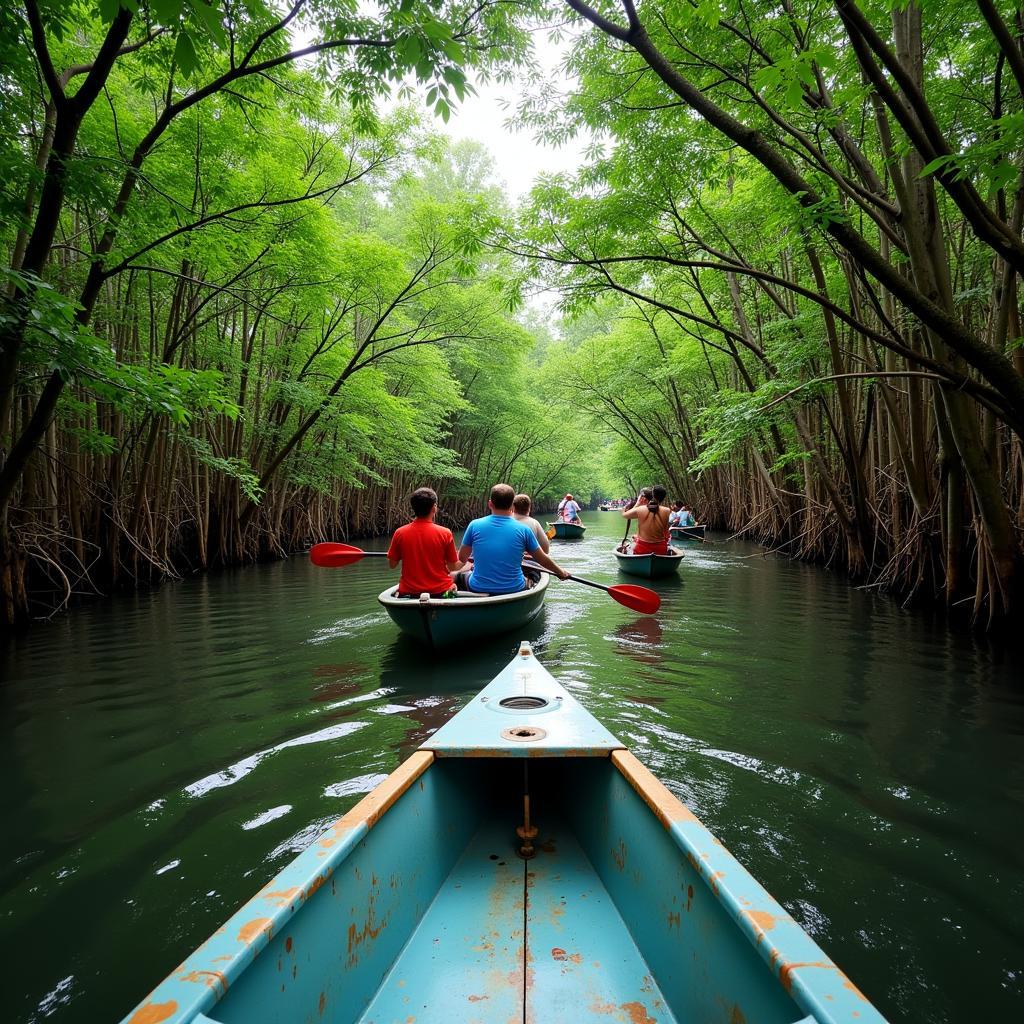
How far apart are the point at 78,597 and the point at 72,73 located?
6967 mm

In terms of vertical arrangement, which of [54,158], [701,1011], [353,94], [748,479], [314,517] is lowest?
[701,1011]

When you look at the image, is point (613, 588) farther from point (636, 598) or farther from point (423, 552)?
point (423, 552)

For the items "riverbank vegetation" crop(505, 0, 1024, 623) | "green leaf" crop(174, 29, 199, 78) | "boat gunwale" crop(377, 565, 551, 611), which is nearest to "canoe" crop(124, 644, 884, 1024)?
"boat gunwale" crop(377, 565, 551, 611)

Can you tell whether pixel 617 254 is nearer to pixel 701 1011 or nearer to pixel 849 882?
pixel 849 882

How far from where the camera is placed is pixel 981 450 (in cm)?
510

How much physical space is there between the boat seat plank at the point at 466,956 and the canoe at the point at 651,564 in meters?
7.78

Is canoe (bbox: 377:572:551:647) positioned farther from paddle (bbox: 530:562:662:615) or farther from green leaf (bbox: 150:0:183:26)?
green leaf (bbox: 150:0:183:26)

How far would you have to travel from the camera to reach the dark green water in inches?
74.4

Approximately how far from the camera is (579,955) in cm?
164

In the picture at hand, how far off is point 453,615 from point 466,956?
3.34m

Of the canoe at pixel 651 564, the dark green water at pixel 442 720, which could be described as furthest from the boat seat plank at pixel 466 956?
the canoe at pixel 651 564

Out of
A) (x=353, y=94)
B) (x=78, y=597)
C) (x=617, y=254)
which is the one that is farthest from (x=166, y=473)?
(x=617, y=254)

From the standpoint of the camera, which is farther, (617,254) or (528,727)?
(617,254)

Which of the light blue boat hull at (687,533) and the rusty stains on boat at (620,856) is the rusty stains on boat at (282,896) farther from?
the light blue boat hull at (687,533)
